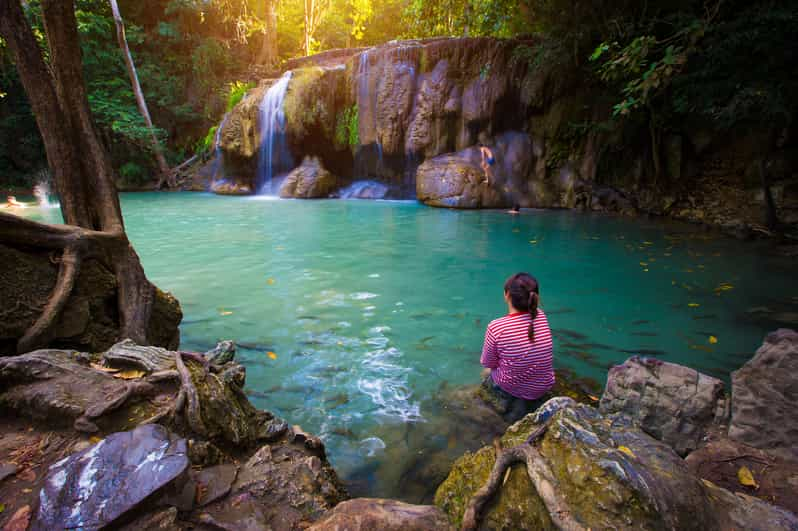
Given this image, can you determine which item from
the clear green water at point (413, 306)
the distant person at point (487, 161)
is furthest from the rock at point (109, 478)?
the distant person at point (487, 161)

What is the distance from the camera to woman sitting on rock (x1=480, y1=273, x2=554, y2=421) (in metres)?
3.02

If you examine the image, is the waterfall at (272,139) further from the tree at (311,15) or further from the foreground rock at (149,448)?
the foreground rock at (149,448)

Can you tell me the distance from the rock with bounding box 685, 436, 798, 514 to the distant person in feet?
44.8

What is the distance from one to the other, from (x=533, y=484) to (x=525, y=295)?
1625 mm

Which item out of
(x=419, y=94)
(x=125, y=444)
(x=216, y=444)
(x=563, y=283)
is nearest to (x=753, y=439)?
(x=216, y=444)

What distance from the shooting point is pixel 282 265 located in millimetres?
7461

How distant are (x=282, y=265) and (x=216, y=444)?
18.2 ft

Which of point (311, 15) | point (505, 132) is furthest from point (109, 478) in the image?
point (311, 15)

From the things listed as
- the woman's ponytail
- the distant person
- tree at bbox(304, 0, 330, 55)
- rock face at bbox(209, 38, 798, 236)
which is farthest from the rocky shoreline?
tree at bbox(304, 0, 330, 55)

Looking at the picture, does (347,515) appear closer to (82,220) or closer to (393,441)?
(393,441)

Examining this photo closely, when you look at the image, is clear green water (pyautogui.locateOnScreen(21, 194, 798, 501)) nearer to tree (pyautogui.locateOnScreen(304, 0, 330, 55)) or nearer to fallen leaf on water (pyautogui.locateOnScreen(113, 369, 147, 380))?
fallen leaf on water (pyautogui.locateOnScreen(113, 369, 147, 380))

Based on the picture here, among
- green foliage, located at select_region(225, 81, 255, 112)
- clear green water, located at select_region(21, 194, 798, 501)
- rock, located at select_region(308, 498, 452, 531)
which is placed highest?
green foliage, located at select_region(225, 81, 255, 112)

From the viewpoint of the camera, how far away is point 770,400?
2.35m

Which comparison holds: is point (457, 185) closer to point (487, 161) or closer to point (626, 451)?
point (487, 161)
